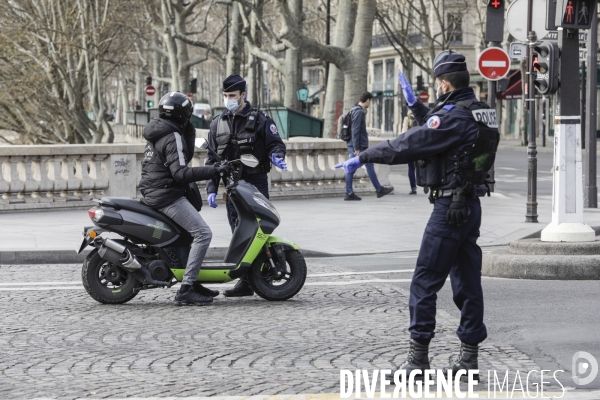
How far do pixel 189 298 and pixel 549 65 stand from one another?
445 cm

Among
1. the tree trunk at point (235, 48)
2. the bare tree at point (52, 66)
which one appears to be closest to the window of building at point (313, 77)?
the tree trunk at point (235, 48)

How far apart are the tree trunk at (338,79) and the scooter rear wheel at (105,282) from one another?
1957 centimetres

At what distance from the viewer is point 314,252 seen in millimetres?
12375

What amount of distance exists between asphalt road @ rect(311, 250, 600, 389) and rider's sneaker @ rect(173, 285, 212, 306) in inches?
70.1

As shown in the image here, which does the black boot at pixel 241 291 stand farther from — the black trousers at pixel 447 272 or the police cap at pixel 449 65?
the police cap at pixel 449 65

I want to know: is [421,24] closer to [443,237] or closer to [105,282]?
[105,282]

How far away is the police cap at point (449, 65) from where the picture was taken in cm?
601

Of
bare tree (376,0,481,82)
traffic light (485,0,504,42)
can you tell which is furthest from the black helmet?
bare tree (376,0,481,82)

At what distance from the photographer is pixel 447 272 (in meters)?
5.96

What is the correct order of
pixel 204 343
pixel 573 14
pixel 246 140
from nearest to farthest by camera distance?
pixel 204 343
pixel 246 140
pixel 573 14

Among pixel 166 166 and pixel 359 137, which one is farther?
pixel 359 137

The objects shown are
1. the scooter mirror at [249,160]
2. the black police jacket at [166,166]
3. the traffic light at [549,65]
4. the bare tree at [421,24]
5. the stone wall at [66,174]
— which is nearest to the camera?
the black police jacket at [166,166]

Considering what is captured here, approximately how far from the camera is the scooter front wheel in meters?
8.91

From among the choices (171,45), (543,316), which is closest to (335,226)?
(543,316)
